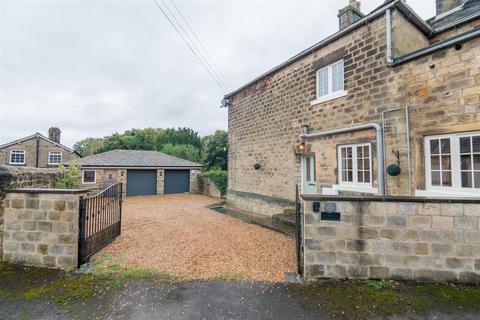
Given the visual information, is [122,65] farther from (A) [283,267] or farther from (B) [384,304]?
(B) [384,304]

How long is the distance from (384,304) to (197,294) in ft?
8.89

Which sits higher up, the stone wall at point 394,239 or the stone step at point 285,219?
the stone wall at point 394,239

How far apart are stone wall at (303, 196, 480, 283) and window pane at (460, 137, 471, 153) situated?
178cm

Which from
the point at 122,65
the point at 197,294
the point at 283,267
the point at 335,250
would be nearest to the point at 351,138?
the point at 335,250

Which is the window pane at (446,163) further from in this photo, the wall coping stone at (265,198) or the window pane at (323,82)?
the wall coping stone at (265,198)

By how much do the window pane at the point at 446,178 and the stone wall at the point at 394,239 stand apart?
1.57m

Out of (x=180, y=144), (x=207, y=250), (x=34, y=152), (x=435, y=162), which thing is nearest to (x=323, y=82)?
(x=435, y=162)

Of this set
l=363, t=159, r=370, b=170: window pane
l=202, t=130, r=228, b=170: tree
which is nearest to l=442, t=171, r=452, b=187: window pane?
l=363, t=159, r=370, b=170: window pane

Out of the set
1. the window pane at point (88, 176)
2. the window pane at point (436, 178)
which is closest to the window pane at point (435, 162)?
the window pane at point (436, 178)

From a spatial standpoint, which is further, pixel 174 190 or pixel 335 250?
pixel 174 190

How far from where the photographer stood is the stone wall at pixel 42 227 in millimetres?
4027

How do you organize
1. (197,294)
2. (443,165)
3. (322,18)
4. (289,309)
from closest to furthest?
(289,309) < (197,294) < (443,165) < (322,18)

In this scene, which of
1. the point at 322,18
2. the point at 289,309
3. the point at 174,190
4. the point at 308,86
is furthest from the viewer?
the point at 174,190

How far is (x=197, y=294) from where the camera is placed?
3234 millimetres
